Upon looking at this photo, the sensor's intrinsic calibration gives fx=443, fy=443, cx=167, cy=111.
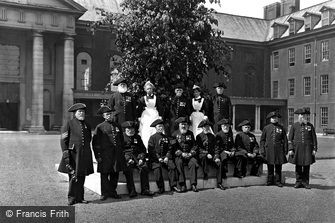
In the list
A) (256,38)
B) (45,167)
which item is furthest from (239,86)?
(45,167)

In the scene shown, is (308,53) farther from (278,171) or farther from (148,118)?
(148,118)

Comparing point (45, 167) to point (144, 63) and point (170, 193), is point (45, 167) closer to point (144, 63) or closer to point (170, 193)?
point (144, 63)

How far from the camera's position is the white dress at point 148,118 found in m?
10.5

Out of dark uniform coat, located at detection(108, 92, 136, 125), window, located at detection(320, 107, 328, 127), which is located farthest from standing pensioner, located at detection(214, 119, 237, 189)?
window, located at detection(320, 107, 328, 127)

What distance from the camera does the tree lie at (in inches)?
433

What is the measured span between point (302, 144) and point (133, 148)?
13.1 feet

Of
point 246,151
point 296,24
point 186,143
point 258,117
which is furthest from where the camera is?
point 296,24

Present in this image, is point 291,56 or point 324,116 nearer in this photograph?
point 324,116

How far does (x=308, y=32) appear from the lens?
44906mm

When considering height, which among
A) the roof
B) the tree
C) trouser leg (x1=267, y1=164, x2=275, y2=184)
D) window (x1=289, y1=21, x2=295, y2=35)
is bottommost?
trouser leg (x1=267, y1=164, x2=275, y2=184)

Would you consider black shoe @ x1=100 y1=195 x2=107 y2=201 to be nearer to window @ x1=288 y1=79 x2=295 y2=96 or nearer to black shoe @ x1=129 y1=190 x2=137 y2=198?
black shoe @ x1=129 y1=190 x2=137 y2=198

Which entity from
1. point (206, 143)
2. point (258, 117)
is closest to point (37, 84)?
point (258, 117)

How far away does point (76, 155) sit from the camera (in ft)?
26.5

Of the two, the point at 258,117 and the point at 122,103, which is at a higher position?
the point at 122,103
